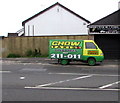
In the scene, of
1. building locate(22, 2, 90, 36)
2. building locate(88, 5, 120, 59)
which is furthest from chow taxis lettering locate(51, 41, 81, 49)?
building locate(22, 2, 90, 36)

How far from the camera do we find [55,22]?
108ft

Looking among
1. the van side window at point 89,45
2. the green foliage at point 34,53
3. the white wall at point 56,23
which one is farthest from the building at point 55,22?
the van side window at point 89,45

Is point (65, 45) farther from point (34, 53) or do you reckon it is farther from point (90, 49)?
point (34, 53)

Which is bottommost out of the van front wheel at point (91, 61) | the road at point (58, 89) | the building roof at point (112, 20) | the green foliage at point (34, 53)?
the road at point (58, 89)

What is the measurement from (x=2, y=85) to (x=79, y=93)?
9.98 ft

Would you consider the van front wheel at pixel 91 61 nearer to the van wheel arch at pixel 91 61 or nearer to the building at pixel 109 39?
the van wheel arch at pixel 91 61

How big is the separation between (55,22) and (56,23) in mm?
171

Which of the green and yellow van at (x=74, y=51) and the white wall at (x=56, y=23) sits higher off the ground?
the white wall at (x=56, y=23)

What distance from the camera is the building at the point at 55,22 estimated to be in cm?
3294

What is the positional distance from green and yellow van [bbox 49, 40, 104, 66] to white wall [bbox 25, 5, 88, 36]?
1445cm

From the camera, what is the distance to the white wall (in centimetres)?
3294

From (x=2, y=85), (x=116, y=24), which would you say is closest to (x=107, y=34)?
(x=116, y=24)

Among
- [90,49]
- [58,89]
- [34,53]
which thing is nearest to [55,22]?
[34,53]

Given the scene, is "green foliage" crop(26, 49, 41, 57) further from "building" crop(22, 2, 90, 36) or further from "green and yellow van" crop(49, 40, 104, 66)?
"building" crop(22, 2, 90, 36)
